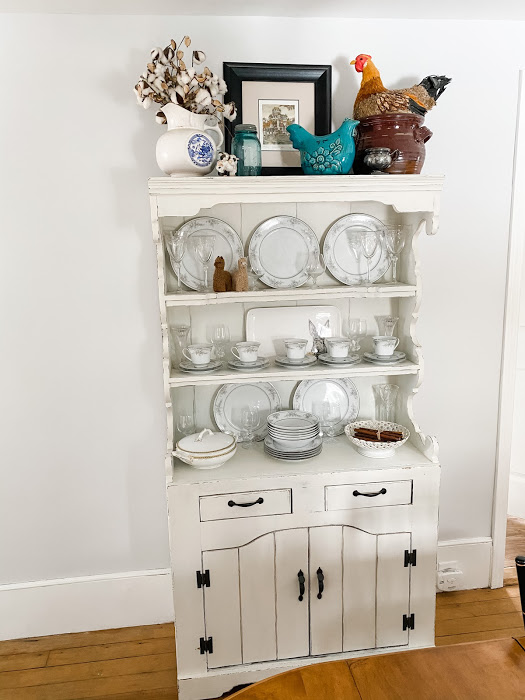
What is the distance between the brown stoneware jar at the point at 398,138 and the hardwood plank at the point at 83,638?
206 cm

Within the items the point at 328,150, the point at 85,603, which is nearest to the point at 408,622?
the point at 85,603

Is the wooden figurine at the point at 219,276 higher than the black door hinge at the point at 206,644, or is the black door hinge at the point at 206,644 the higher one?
the wooden figurine at the point at 219,276

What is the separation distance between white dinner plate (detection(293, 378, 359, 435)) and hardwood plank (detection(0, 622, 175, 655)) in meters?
1.13

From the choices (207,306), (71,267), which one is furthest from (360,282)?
(71,267)

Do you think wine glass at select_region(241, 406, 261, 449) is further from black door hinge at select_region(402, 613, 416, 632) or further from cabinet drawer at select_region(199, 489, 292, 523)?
black door hinge at select_region(402, 613, 416, 632)

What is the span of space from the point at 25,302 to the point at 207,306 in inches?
28.0

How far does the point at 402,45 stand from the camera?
225cm

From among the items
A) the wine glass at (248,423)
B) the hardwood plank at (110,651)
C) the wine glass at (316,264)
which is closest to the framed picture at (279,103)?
the wine glass at (316,264)

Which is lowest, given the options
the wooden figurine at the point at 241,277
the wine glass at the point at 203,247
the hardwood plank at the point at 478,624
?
the hardwood plank at the point at 478,624

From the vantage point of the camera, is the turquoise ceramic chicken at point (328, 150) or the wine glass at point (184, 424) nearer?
the turquoise ceramic chicken at point (328, 150)

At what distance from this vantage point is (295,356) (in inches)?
85.2

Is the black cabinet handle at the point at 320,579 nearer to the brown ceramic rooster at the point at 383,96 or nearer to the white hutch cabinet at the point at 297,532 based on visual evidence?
the white hutch cabinet at the point at 297,532

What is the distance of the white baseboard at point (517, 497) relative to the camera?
3361mm

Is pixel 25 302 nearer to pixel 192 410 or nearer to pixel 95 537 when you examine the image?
pixel 192 410
